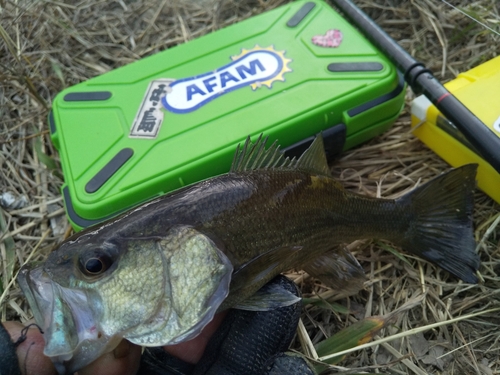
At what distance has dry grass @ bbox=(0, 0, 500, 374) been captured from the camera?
237cm

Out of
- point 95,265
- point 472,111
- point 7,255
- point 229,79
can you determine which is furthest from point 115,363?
point 472,111

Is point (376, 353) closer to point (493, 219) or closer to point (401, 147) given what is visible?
point (493, 219)

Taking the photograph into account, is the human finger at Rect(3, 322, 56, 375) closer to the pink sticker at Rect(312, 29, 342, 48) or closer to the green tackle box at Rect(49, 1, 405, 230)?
the green tackle box at Rect(49, 1, 405, 230)

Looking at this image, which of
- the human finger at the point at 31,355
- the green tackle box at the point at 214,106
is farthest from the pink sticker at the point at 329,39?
the human finger at the point at 31,355

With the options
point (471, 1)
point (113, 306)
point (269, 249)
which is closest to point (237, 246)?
point (269, 249)

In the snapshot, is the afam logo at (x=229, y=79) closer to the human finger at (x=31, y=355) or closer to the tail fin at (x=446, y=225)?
the tail fin at (x=446, y=225)

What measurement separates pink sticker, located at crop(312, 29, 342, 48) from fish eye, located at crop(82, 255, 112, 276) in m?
1.91

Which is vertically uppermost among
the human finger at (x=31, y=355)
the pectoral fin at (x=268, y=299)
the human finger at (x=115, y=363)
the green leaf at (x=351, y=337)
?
the pectoral fin at (x=268, y=299)

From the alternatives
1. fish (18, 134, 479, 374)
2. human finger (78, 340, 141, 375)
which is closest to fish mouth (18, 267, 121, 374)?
fish (18, 134, 479, 374)

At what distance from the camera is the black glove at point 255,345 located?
1.92 meters

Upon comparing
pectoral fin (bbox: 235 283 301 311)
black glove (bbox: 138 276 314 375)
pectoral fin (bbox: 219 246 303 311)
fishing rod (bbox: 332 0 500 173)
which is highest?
fishing rod (bbox: 332 0 500 173)

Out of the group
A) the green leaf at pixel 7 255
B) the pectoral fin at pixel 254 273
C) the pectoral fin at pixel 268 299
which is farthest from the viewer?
the green leaf at pixel 7 255

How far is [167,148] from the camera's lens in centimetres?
254

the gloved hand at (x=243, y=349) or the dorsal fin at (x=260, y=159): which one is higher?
the dorsal fin at (x=260, y=159)
